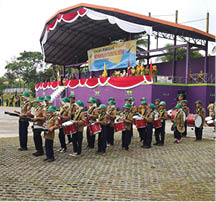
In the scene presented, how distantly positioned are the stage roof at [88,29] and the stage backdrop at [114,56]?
1.60 meters

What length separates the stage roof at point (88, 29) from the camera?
727 inches

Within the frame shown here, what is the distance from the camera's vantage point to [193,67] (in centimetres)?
2258

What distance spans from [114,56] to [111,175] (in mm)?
19953

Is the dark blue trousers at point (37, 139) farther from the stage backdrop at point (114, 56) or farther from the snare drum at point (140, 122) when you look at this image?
the stage backdrop at point (114, 56)

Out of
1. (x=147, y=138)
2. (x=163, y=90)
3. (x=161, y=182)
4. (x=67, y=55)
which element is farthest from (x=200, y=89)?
(x=67, y=55)

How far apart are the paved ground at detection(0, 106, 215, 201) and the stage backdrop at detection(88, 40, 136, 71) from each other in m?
15.6

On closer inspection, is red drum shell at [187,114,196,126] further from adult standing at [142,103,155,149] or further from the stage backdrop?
the stage backdrop

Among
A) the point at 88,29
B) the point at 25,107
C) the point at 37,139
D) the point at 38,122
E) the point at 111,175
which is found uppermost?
the point at 88,29

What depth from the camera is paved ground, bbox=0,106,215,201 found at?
4.07 m

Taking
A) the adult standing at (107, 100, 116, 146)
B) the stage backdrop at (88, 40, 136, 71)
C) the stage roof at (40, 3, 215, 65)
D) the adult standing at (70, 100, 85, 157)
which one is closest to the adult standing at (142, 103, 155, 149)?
the adult standing at (107, 100, 116, 146)

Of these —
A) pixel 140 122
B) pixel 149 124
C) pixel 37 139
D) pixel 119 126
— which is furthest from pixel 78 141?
pixel 149 124

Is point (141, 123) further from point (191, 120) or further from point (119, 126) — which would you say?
point (191, 120)

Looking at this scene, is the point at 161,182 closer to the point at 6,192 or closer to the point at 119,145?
the point at 6,192

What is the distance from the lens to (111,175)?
201 inches
